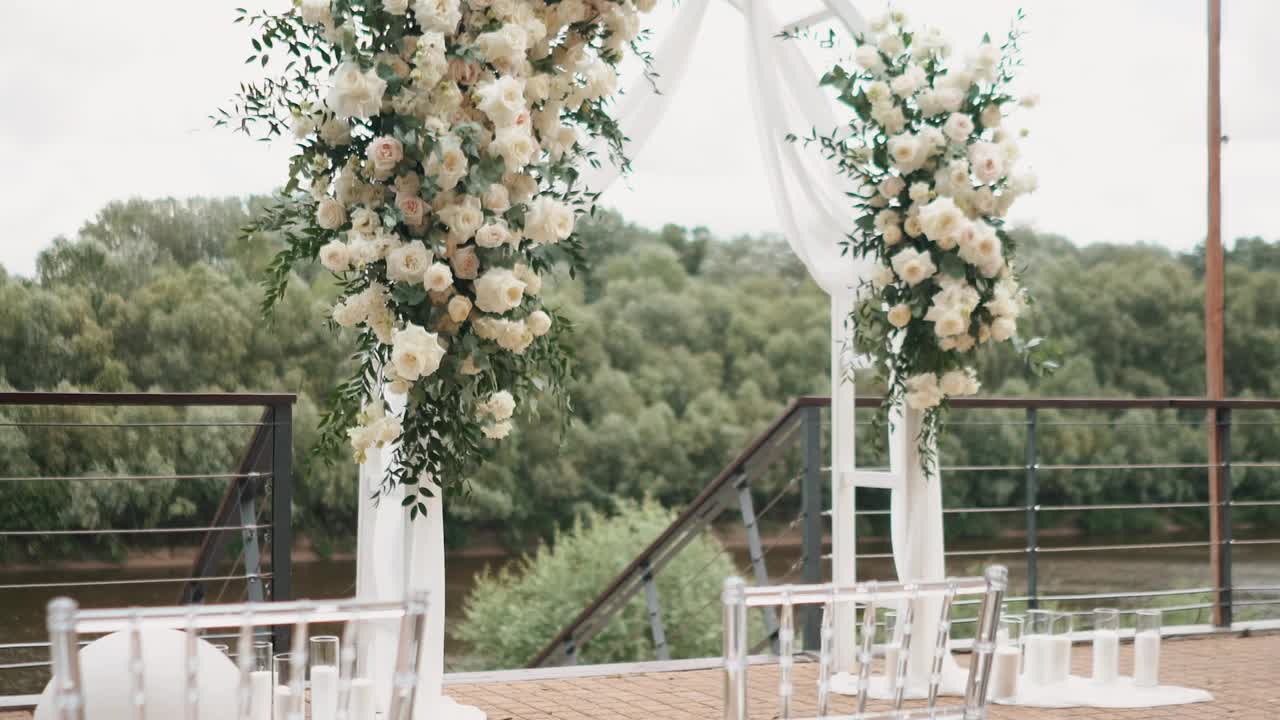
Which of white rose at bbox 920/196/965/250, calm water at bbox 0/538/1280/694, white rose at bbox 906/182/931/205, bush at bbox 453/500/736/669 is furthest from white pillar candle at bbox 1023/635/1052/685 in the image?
calm water at bbox 0/538/1280/694

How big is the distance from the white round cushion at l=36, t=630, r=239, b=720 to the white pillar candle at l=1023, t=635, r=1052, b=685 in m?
2.57

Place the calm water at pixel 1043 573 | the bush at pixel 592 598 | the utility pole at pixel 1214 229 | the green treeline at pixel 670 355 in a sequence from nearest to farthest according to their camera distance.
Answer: the utility pole at pixel 1214 229, the bush at pixel 592 598, the calm water at pixel 1043 573, the green treeline at pixel 670 355

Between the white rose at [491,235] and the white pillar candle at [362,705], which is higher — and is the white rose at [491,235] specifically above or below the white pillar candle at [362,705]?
above

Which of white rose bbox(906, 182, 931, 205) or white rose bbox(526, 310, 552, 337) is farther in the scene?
white rose bbox(906, 182, 931, 205)

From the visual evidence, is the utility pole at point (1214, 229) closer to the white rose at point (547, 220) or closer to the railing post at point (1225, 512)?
the railing post at point (1225, 512)

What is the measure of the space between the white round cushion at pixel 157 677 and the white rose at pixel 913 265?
2.24 m

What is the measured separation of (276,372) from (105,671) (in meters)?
11.2

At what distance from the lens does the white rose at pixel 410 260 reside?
301 cm

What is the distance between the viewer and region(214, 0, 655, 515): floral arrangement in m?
2.99

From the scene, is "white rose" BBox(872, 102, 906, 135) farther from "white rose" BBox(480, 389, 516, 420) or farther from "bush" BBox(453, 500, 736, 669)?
"bush" BBox(453, 500, 736, 669)

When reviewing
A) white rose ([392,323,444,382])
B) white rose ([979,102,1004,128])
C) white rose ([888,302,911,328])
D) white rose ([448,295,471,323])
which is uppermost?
white rose ([979,102,1004,128])

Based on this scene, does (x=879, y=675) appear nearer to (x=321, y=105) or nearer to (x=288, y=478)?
(x=288, y=478)

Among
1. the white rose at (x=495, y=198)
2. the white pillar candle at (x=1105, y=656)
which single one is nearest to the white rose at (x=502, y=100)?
the white rose at (x=495, y=198)

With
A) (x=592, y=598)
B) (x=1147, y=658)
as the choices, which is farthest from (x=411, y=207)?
(x=592, y=598)
